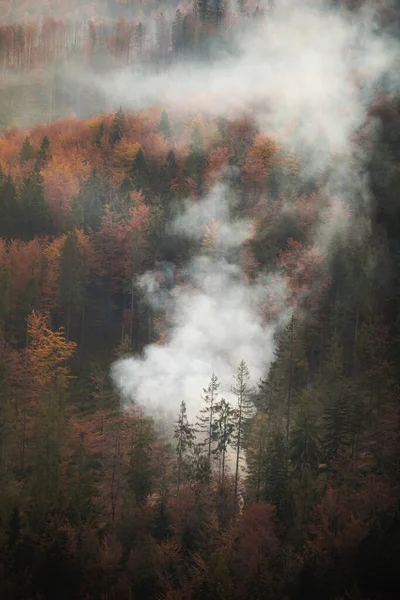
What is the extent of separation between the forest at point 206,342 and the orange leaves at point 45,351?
29 centimetres

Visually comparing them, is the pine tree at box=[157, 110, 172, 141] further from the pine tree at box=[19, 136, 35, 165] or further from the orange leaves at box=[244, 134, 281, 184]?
the pine tree at box=[19, 136, 35, 165]

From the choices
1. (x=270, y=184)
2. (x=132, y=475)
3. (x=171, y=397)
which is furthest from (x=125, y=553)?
(x=270, y=184)

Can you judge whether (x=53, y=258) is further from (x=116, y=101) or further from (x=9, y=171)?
(x=116, y=101)

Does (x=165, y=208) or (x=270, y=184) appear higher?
(x=270, y=184)

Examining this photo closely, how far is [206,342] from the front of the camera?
60.1 metres

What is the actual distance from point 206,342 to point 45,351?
15.6 meters

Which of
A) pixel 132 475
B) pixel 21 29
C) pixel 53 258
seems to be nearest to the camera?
pixel 132 475

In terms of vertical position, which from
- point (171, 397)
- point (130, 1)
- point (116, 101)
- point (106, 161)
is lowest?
point (171, 397)

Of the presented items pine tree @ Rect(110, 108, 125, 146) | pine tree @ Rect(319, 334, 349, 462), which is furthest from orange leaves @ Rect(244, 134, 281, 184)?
pine tree @ Rect(319, 334, 349, 462)

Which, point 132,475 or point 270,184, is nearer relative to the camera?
point 132,475

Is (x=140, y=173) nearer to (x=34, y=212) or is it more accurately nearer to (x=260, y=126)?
(x=34, y=212)

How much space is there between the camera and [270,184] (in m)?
79.6

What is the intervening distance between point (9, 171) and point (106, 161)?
14052 mm

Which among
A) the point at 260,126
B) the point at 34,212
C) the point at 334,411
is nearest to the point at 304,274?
the point at 334,411
